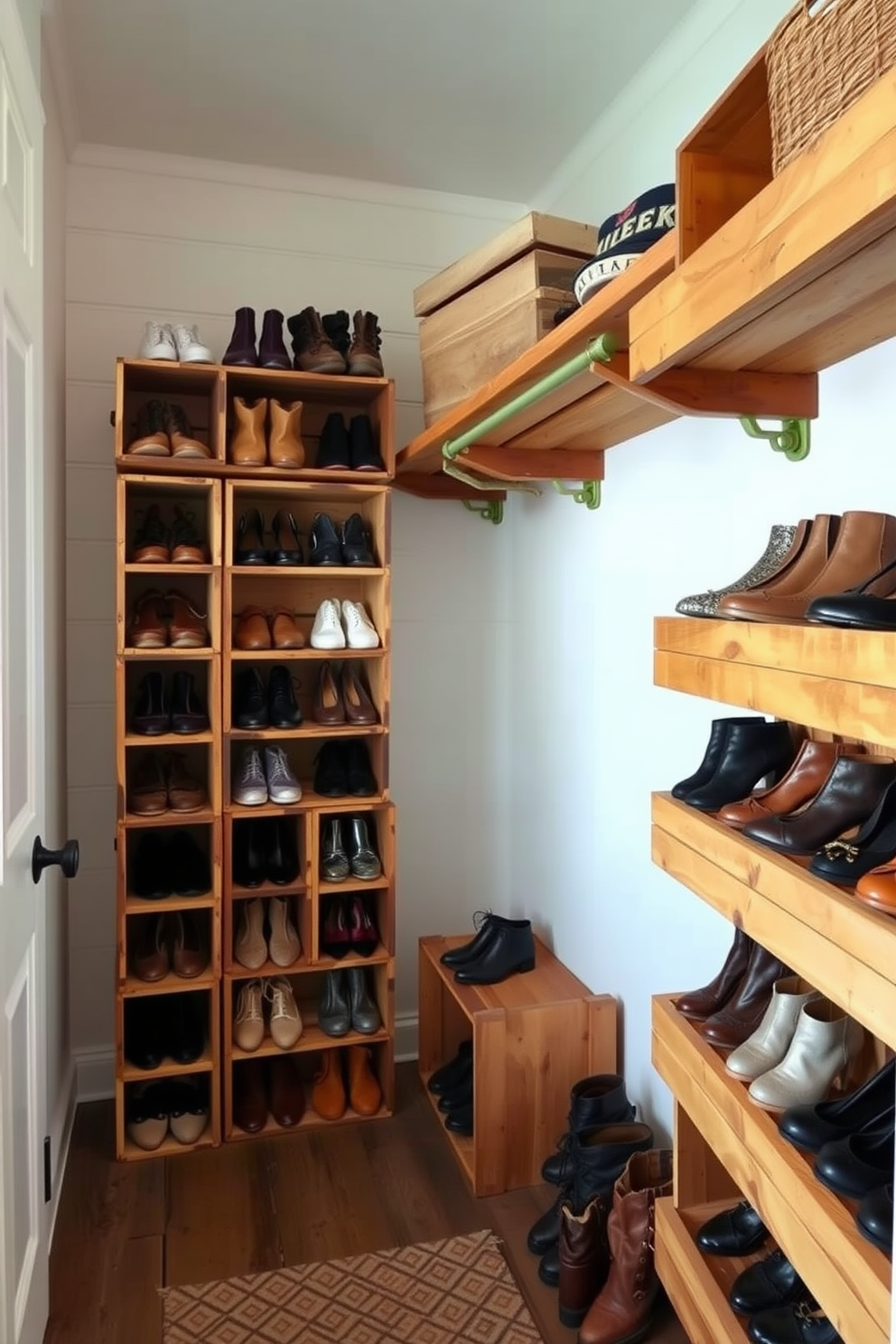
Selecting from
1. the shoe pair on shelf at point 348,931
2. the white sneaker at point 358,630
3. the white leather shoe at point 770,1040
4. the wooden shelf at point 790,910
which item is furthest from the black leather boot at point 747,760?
the shoe pair on shelf at point 348,931

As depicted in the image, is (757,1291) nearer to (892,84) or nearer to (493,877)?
(892,84)

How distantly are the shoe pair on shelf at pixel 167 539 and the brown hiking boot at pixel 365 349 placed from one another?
570 millimetres

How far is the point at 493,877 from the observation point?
278 centimetres

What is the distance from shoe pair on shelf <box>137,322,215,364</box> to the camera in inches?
84.9

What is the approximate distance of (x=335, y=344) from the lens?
2.32m

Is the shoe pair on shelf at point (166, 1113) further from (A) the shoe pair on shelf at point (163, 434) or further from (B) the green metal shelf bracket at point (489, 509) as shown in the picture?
(B) the green metal shelf bracket at point (489, 509)

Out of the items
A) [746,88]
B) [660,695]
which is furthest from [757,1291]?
[746,88]

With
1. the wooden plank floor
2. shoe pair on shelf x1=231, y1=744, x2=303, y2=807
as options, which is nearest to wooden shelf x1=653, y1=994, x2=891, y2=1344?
the wooden plank floor

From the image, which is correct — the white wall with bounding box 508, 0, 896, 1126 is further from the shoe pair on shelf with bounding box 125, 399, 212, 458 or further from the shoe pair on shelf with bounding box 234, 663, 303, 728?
the shoe pair on shelf with bounding box 125, 399, 212, 458

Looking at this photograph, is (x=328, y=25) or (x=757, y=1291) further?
(x=328, y=25)

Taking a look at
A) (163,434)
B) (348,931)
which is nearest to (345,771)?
(348,931)

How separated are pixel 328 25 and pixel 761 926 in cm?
191

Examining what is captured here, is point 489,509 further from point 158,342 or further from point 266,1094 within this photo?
point 266,1094

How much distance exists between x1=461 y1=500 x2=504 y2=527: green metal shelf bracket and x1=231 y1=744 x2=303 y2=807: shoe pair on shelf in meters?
0.88
